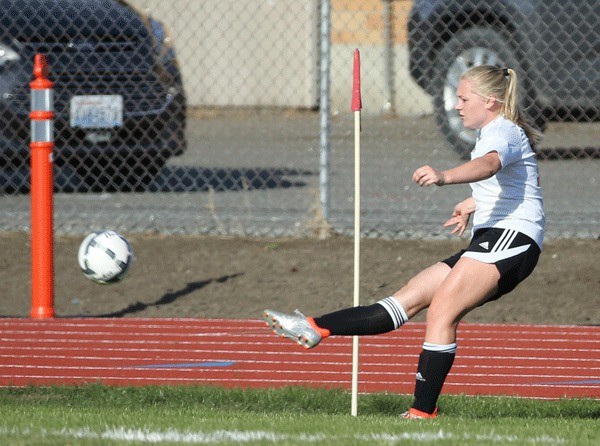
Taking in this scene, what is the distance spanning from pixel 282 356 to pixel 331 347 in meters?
0.34

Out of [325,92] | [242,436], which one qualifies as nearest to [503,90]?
[242,436]

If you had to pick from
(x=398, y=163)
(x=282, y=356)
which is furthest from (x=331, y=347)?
A: (x=398, y=163)

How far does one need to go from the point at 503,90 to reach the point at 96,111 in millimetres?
5833

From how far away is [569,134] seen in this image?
44.8 feet

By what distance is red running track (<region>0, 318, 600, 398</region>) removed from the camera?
21.2ft

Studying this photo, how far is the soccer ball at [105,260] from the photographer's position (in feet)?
25.7

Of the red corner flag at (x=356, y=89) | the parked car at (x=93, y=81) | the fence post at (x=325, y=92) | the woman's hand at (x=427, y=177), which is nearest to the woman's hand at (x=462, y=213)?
the red corner flag at (x=356, y=89)

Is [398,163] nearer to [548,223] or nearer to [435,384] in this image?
[548,223]

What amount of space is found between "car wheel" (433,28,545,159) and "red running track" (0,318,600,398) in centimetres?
438

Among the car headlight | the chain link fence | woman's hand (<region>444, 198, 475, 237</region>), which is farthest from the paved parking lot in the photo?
woman's hand (<region>444, 198, 475, 237</region>)

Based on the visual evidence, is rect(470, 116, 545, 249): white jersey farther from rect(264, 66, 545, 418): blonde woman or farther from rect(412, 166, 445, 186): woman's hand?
rect(412, 166, 445, 186): woman's hand

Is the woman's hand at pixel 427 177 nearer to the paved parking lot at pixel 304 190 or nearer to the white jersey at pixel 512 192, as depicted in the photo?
the white jersey at pixel 512 192

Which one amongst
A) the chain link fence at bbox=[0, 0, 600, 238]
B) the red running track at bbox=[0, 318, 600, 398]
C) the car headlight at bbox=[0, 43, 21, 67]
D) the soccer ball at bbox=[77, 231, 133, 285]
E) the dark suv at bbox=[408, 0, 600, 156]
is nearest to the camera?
the red running track at bbox=[0, 318, 600, 398]

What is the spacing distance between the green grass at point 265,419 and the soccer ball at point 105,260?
64.0 inches
